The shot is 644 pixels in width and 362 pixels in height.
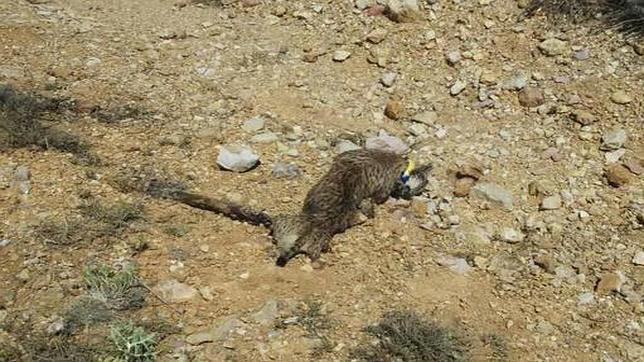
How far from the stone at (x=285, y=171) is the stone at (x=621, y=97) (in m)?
3.21

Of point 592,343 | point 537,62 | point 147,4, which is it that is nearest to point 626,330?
point 592,343

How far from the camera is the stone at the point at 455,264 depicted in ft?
19.7

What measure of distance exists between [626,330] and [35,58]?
665 centimetres

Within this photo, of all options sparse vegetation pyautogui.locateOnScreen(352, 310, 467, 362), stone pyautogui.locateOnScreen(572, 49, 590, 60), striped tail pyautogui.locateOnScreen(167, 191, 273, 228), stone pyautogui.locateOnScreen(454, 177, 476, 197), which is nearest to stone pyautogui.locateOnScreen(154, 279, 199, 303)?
striped tail pyautogui.locateOnScreen(167, 191, 273, 228)

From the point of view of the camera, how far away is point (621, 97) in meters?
7.24

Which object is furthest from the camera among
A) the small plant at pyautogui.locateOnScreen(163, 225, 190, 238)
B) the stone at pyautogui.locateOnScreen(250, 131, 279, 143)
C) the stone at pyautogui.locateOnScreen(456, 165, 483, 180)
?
the stone at pyautogui.locateOnScreen(250, 131, 279, 143)

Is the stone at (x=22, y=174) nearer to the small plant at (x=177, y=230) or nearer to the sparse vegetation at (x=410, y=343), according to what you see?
the small plant at (x=177, y=230)

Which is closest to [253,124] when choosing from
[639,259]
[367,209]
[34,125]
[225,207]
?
[225,207]

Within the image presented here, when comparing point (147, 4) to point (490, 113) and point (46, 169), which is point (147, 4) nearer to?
point (46, 169)

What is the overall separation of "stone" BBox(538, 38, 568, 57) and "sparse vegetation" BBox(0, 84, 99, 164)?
4.78m

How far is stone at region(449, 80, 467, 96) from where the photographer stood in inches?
309

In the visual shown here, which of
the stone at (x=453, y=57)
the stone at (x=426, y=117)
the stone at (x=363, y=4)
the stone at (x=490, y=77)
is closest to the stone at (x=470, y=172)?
the stone at (x=426, y=117)

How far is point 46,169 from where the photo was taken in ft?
21.4

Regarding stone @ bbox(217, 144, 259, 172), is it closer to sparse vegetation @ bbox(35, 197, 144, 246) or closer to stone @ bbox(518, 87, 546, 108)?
sparse vegetation @ bbox(35, 197, 144, 246)
